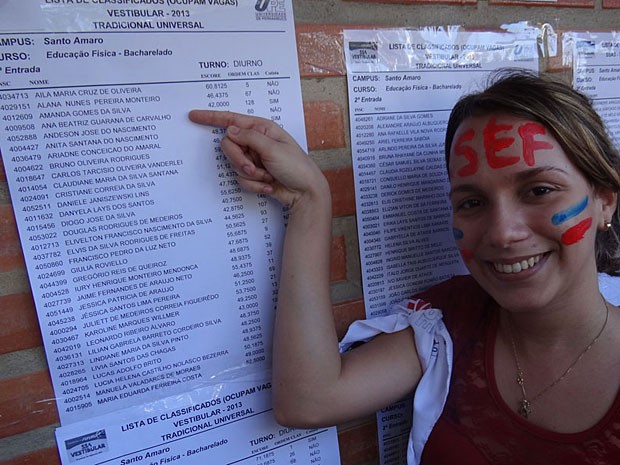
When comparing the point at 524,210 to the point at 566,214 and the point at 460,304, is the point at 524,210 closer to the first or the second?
the point at 566,214

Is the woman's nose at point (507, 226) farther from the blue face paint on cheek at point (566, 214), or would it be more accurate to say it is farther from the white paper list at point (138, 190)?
the white paper list at point (138, 190)

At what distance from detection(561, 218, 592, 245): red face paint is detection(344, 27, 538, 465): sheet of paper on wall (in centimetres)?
29

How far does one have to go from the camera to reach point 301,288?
31.6 inches

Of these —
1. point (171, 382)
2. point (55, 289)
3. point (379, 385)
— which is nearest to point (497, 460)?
point (379, 385)

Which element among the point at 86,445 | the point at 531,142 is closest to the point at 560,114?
the point at 531,142

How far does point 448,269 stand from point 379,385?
0.35 metres

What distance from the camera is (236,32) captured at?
30.5 inches

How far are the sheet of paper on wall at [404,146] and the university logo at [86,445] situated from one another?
53 centimetres

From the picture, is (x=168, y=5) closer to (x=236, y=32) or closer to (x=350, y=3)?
(x=236, y=32)

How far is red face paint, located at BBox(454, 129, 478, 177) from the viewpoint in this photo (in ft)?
2.68

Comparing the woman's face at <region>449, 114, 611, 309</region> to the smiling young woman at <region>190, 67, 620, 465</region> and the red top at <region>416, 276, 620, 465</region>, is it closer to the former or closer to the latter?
the smiling young woman at <region>190, 67, 620, 465</region>

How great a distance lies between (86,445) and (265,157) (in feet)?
1.75

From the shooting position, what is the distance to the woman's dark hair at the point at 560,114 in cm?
80

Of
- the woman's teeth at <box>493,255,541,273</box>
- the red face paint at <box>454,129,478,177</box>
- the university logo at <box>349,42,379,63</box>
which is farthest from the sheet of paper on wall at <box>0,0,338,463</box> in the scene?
the woman's teeth at <box>493,255,541,273</box>
